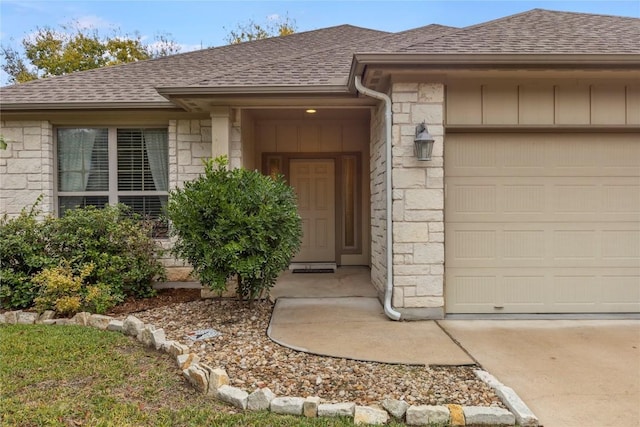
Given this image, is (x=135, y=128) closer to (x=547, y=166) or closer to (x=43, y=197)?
(x=43, y=197)

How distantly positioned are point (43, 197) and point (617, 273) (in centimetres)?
756

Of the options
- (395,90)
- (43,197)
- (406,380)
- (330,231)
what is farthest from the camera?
(330,231)

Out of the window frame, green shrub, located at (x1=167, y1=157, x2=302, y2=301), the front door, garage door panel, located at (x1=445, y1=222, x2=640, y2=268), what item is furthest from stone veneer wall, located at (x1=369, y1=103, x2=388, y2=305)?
the window frame

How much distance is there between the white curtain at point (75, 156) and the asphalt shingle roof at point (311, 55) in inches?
21.3

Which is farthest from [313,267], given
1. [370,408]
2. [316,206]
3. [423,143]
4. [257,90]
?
[370,408]

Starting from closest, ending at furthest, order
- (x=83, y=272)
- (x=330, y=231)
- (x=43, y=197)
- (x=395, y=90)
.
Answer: (x=395, y=90) → (x=83, y=272) → (x=43, y=197) → (x=330, y=231)

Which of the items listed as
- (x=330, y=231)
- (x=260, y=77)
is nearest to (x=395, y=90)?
(x=260, y=77)

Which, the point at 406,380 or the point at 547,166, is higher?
the point at 547,166

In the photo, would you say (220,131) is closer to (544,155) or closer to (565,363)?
(544,155)

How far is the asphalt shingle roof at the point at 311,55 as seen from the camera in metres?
4.52

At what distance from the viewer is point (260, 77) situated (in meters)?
5.42

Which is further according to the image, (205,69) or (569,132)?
(205,69)

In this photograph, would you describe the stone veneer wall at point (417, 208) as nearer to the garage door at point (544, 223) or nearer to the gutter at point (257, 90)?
the garage door at point (544, 223)

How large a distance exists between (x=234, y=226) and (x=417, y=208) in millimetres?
1976
